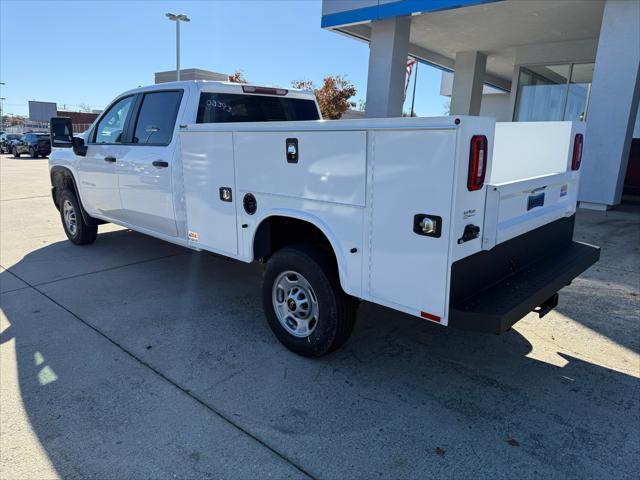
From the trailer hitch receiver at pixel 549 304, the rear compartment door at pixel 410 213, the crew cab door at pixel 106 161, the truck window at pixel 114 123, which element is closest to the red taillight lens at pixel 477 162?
the rear compartment door at pixel 410 213

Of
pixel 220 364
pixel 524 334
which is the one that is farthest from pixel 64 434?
pixel 524 334

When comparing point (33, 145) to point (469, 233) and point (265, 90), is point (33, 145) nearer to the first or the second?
point (265, 90)

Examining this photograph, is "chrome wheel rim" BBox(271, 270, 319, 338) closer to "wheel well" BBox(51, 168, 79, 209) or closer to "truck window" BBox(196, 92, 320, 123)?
"truck window" BBox(196, 92, 320, 123)

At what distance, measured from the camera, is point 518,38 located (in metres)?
14.3

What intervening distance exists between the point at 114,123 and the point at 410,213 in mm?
4383

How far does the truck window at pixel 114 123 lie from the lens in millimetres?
5434

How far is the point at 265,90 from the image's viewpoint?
5145 millimetres

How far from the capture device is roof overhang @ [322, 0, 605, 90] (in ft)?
36.3

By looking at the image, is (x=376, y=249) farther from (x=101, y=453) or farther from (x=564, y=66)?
(x=564, y=66)

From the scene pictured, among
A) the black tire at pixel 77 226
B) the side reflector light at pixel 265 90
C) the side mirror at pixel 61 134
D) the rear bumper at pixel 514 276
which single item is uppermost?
the side reflector light at pixel 265 90

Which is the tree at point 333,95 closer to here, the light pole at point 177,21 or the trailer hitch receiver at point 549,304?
the light pole at point 177,21

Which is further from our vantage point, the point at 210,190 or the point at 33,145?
the point at 33,145

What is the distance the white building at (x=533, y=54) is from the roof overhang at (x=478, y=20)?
0.03 metres

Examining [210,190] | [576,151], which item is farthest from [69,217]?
[576,151]
